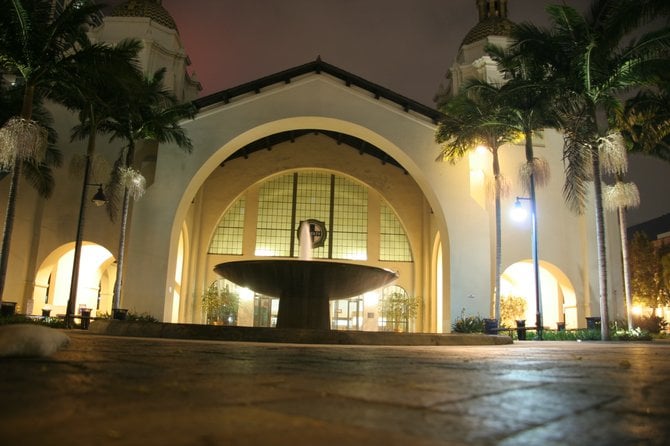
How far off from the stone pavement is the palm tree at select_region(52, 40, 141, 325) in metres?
12.2

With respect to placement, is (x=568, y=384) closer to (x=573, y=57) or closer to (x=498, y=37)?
(x=573, y=57)

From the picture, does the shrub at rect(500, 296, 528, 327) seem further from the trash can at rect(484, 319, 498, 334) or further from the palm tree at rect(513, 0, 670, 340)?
the palm tree at rect(513, 0, 670, 340)

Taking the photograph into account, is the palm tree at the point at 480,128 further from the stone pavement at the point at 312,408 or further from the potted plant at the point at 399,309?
the stone pavement at the point at 312,408

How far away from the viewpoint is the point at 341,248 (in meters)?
28.1

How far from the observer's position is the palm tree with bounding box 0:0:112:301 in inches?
486

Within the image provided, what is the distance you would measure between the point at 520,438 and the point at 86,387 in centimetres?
147

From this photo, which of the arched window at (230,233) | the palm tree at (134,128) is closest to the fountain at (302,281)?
the palm tree at (134,128)

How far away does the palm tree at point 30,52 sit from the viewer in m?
12.3

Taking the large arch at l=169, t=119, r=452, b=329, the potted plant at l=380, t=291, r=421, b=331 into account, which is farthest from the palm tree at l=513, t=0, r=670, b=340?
the potted plant at l=380, t=291, r=421, b=331

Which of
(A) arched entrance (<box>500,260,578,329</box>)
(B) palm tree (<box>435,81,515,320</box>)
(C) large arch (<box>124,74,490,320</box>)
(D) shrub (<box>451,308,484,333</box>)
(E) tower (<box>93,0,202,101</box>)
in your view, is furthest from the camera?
(E) tower (<box>93,0,202,101</box>)

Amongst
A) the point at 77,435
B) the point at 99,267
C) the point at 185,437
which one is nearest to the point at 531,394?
the point at 185,437

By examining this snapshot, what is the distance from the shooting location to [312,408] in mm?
1656

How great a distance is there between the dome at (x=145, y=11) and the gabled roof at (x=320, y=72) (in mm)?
7434

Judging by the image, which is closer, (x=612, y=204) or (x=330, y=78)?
(x=612, y=204)
